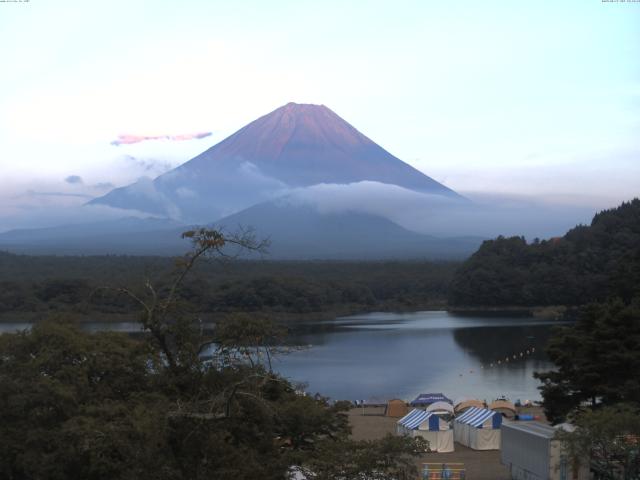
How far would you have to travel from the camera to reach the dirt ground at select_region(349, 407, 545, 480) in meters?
10.4

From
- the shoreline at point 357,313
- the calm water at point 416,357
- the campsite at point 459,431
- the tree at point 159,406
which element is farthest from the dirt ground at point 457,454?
the shoreline at point 357,313

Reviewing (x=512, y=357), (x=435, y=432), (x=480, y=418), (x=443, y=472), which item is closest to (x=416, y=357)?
(x=512, y=357)

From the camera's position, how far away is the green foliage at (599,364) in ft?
34.1

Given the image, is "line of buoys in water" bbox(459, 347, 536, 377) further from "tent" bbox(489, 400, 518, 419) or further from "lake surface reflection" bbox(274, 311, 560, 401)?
"tent" bbox(489, 400, 518, 419)

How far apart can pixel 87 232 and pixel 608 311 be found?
353 ft

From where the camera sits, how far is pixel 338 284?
145 feet

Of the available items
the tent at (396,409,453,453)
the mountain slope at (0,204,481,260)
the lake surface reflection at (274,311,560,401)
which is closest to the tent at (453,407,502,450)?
the tent at (396,409,453,453)

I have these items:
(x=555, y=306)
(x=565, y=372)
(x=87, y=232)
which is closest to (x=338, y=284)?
(x=555, y=306)

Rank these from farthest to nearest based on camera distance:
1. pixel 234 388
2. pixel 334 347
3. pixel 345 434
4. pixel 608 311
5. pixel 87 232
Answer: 1. pixel 87 232
2. pixel 334 347
3. pixel 608 311
4. pixel 345 434
5. pixel 234 388

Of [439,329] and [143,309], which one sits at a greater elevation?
[143,309]

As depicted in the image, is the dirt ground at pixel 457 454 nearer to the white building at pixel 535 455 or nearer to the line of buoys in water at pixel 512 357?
the white building at pixel 535 455

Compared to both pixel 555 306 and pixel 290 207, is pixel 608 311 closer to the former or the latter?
pixel 555 306

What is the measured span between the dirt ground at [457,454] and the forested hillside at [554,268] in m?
25.7

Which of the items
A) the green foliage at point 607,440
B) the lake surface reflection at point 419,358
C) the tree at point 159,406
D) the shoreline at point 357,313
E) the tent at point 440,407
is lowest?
the lake surface reflection at point 419,358
